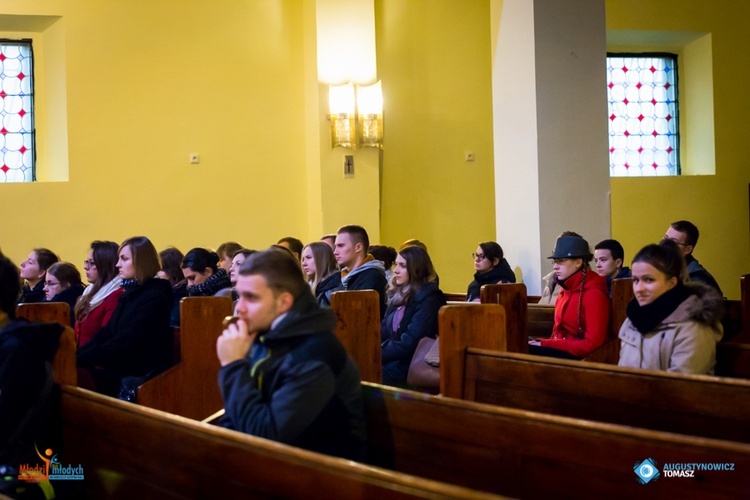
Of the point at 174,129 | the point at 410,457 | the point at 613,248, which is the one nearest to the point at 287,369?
the point at 410,457

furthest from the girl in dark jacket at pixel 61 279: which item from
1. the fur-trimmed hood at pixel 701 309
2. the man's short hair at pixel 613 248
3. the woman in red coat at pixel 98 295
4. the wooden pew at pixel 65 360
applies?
the fur-trimmed hood at pixel 701 309

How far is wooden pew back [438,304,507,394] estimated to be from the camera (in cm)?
309

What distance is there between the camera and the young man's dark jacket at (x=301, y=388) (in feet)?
7.13

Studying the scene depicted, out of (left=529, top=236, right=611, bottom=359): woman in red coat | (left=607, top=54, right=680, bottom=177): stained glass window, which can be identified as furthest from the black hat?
→ (left=607, top=54, right=680, bottom=177): stained glass window

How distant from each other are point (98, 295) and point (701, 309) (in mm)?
3068

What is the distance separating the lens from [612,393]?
2666 millimetres

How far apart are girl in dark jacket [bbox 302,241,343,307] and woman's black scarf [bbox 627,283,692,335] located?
75.5 inches

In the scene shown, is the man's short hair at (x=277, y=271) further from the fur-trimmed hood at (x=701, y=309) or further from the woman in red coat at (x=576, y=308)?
the woman in red coat at (x=576, y=308)

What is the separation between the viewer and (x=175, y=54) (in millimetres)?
8414

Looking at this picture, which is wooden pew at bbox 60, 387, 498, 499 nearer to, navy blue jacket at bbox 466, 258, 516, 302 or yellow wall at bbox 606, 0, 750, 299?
navy blue jacket at bbox 466, 258, 516, 302

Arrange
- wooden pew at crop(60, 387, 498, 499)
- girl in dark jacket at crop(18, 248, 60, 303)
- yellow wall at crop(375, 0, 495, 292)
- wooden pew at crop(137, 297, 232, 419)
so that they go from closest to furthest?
wooden pew at crop(60, 387, 498, 499) < wooden pew at crop(137, 297, 232, 419) < girl in dark jacket at crop(18, 248, 60, 303) < yellow wall at crop(375, 0, 495, 292)

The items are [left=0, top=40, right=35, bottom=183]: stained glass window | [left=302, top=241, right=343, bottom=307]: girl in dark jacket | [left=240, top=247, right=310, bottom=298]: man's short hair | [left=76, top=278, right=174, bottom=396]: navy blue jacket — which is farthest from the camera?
[left=0, top=40, right=35, bottom=183]: stained glass window

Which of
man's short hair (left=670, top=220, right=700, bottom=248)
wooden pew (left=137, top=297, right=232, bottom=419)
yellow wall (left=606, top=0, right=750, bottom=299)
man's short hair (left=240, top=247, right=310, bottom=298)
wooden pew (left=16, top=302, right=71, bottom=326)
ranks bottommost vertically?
wooden pew (left=137, top=297, right=232, bottom=419)

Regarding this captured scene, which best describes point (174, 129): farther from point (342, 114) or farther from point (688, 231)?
point (688, 231)
